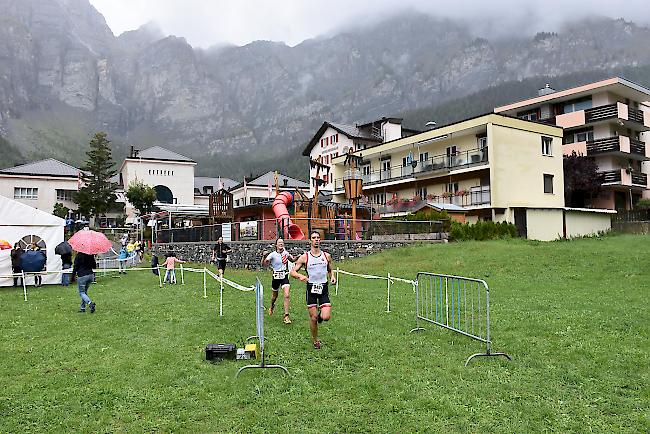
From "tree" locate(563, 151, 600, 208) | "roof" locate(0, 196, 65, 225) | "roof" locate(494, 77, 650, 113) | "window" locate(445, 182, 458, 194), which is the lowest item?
"roof" locate(0, 196, 65, 225)

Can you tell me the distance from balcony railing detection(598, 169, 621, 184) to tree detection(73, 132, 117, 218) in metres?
52.1

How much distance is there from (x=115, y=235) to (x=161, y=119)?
15701 centimetres

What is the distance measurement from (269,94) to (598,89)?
16636 cm

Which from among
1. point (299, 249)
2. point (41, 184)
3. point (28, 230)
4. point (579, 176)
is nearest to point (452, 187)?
point (579, 176)

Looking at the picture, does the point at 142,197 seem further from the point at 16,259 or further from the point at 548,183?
the point at 548,183

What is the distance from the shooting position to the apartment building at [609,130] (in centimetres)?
4434

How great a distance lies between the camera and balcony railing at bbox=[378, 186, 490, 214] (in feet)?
115

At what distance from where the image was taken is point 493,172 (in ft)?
112

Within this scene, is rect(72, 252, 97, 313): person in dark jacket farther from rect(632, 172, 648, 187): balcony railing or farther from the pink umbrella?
rect(632, 172, 648, 187): balcony railing

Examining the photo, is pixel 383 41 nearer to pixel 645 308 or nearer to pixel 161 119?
pixel 161 119


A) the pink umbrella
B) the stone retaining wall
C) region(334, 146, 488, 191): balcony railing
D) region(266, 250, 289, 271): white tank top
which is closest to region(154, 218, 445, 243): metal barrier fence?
the stone retaining wall

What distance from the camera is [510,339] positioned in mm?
8828

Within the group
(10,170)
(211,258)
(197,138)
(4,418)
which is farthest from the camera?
(197,138)

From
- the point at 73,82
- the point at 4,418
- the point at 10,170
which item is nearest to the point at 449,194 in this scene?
the point at 4,418
